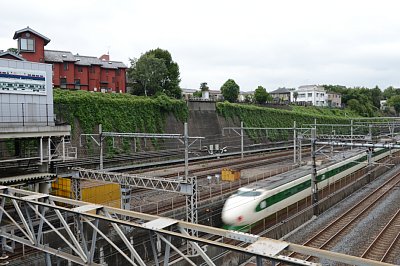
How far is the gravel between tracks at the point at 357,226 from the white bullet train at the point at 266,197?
1844 mm

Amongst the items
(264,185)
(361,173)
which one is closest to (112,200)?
(264,185)

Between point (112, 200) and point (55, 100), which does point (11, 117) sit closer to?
point (112, 200)

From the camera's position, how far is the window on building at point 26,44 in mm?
34844

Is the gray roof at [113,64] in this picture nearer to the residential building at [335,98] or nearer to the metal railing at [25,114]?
the metal railing at [25,114]

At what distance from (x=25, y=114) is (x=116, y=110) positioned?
14.4 m

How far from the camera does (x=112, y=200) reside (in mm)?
20078

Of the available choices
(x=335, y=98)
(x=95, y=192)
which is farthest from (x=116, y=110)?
(x=335, y=98)

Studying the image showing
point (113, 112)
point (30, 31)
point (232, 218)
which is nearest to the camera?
point (232, 218)

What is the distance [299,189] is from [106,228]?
484 inches

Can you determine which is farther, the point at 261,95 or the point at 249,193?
the point at 261,95

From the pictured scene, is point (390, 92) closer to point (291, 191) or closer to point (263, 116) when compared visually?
point (263, 116)

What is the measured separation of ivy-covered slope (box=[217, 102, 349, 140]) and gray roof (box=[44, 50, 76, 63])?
1869cm

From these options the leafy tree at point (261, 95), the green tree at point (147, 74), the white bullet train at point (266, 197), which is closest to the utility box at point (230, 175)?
the white bullet train at point (266, 197)

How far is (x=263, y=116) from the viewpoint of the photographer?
52.5 meters
